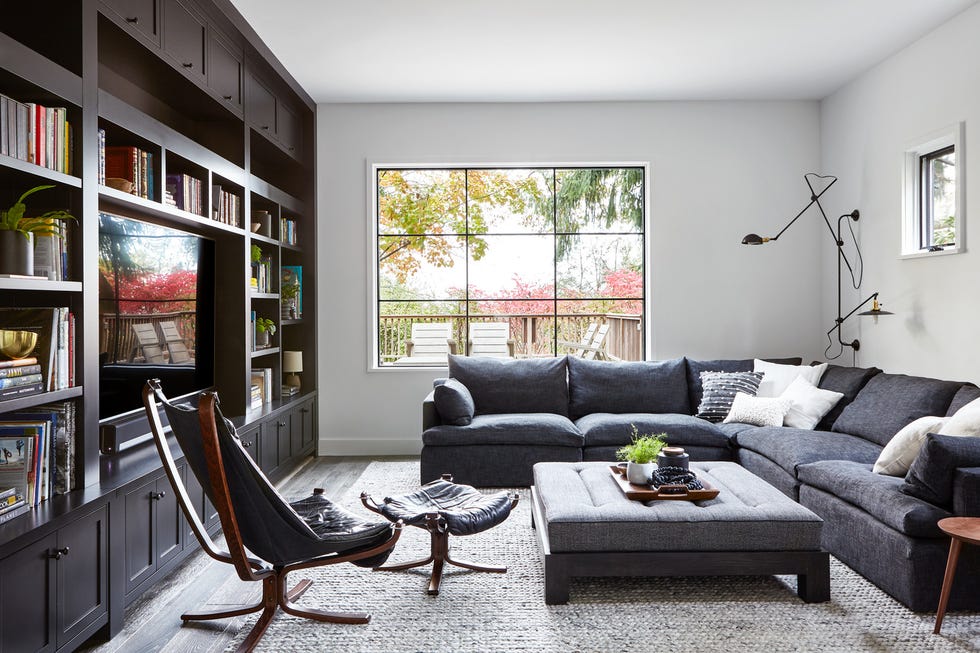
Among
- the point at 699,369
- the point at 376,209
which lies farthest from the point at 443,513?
the point at 376,209

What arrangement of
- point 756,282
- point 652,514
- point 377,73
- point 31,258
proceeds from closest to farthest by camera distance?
point 31,258 < point 652,514 < point 377,73 < point 756,282

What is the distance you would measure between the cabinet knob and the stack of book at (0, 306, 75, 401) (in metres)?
0.53

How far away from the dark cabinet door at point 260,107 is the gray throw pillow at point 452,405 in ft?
7.09

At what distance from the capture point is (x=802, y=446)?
3.76 m

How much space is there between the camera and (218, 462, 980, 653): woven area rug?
2.42 m

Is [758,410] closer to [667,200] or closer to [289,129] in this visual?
[667,200]

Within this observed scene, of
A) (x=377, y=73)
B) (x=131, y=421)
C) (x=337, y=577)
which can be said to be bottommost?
A: (x=337, y=577)

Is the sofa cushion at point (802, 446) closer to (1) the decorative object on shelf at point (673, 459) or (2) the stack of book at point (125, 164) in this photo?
(1) the decorative object on shelf at point (673, 459)

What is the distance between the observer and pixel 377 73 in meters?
4.99

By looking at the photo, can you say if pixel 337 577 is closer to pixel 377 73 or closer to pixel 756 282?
pixel 377 73

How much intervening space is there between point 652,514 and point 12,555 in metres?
2.24

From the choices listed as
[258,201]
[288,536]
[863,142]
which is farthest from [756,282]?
[288,536]

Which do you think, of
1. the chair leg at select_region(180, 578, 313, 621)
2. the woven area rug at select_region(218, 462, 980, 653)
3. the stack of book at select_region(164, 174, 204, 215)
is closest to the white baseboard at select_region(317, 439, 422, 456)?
the woven area rug at select_region(218, 462, 980, 653)

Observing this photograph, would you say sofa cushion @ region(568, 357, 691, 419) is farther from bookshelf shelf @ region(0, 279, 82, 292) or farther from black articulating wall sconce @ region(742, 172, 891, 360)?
bookshelf shelf @ region(0, 279, 82, 292)
